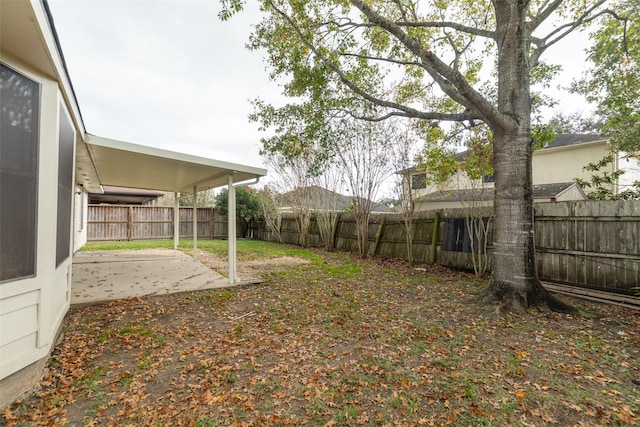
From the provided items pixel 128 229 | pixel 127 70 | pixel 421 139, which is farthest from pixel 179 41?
pixel 128 229

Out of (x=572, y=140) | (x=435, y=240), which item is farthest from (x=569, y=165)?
(x=435, y=240)

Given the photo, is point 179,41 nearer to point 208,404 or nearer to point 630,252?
point 208,404

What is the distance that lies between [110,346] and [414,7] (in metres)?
7.22

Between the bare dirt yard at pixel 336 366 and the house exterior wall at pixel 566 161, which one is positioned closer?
the bare dirt yard at pixel 336 366

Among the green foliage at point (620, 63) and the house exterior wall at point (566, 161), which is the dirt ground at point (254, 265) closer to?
the green foliage at point (620, 63)

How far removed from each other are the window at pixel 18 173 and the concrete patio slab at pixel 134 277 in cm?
270

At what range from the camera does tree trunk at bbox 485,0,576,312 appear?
405 centimetres

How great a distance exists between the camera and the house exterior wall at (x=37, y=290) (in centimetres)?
206

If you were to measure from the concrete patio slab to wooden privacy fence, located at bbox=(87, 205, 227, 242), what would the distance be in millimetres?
5775

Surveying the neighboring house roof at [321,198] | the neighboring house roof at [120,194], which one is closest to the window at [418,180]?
the neighboring house roof at [321,198]

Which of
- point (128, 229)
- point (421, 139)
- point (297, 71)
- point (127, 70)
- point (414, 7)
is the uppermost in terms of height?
point (127, 70)

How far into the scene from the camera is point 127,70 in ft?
29.3

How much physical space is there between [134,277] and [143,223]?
9841 mm

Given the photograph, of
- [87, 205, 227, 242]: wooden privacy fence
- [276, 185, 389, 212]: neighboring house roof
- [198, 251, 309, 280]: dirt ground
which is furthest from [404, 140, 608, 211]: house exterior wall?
[87, 205, 227, 242]: wooden privacy fence
